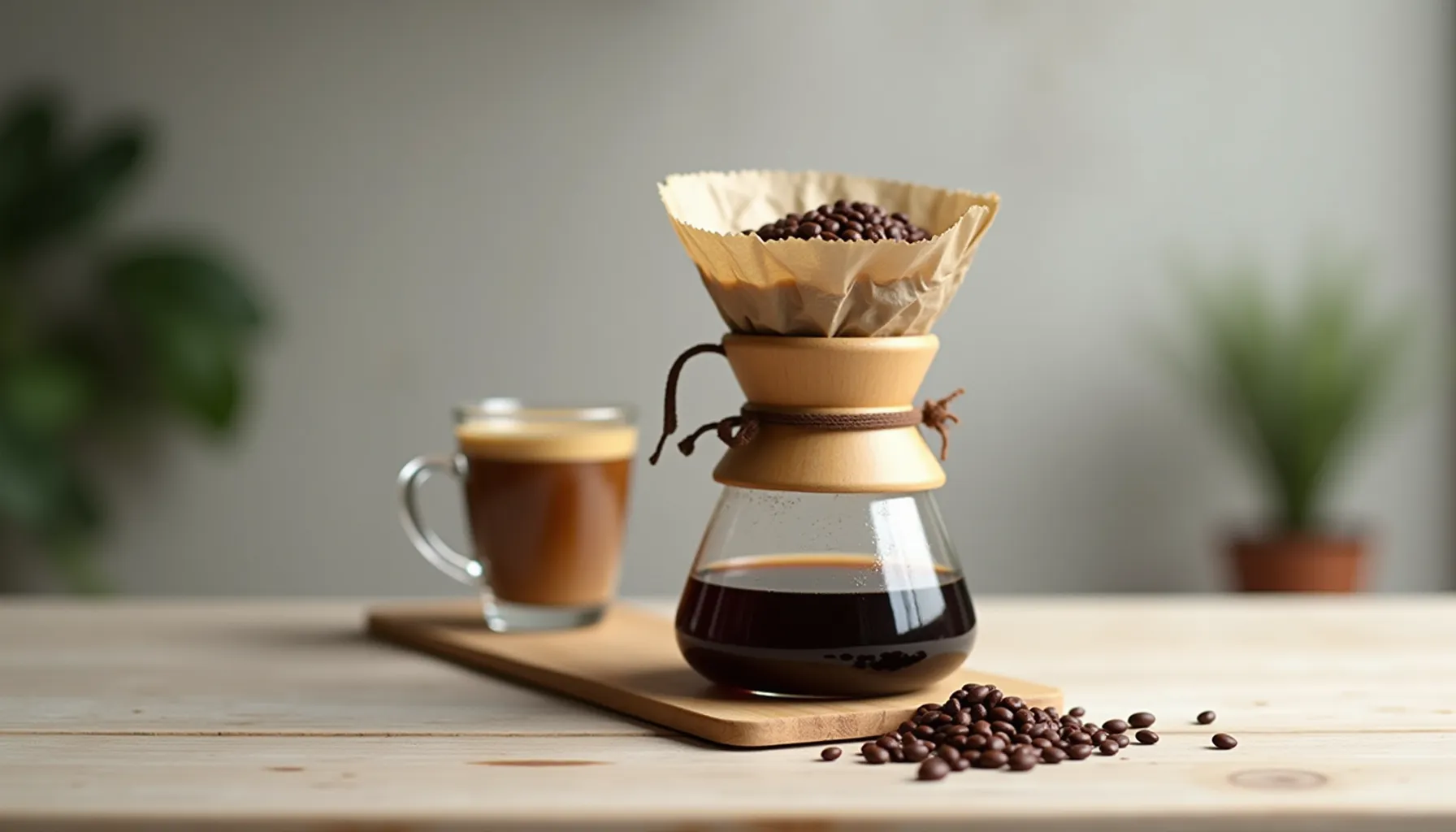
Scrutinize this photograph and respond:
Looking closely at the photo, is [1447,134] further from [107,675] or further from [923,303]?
[107,675]

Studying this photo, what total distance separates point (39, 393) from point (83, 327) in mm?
325

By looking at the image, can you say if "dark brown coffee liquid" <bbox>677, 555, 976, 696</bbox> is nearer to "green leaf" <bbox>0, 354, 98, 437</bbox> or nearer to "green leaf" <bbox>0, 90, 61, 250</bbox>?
"green leaf" <bbox>0, 354, 98, 437</bbox>

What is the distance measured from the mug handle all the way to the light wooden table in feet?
0.32

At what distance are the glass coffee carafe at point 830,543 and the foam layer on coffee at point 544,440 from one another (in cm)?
30

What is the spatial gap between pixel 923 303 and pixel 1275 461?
2862 mm

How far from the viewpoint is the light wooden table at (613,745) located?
2.50ft

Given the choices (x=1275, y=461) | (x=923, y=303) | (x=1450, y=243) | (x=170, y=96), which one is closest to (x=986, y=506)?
(x=1275, y=461)

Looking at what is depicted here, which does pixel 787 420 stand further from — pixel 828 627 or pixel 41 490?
pixel 41 490

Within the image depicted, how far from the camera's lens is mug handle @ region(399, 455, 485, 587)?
133 cm

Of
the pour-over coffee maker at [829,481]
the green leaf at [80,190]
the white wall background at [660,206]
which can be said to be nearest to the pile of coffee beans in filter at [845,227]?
the pour-over coffee maker at [829,481]

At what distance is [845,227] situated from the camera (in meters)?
1.00

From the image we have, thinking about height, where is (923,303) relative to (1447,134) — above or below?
below

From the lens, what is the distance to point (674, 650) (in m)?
1.18

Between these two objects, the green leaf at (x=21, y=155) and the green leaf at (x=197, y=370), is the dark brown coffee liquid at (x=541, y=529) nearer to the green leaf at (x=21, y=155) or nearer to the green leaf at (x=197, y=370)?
the green leaf at (x=197, y=370)
